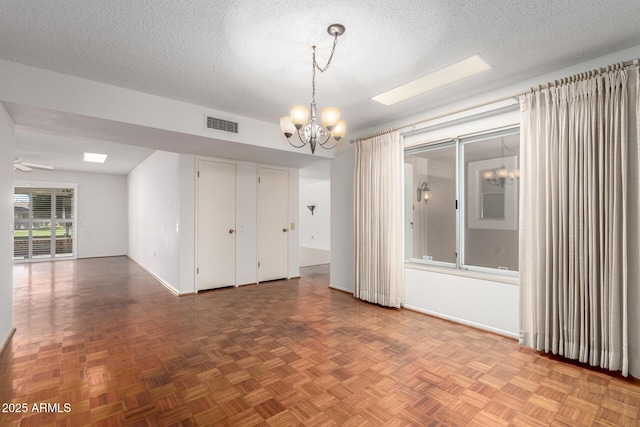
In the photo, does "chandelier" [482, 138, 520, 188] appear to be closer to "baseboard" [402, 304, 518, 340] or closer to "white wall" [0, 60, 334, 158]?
"baseboard" [402, 304, 518, 340]

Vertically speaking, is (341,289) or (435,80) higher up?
(435,80)

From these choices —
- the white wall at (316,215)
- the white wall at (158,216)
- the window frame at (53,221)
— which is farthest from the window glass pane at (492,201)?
the window frame at (53,221)

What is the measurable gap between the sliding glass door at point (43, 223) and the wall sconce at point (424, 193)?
10.2 metres

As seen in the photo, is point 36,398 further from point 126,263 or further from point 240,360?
point 126,263

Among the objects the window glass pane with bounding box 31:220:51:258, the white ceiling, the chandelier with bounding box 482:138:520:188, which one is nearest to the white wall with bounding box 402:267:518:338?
the chandelier with bounding box 482:138:520:188

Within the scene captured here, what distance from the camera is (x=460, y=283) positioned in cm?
363

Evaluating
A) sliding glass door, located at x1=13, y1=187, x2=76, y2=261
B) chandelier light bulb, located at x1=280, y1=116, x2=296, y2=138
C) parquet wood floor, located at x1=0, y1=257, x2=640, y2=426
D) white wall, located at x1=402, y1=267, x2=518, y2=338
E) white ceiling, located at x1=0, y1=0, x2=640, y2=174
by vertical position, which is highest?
white ceiling, located at x1=0, y1=0, x2=640, y2=174

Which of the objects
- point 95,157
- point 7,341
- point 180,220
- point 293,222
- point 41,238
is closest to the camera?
point 7,341

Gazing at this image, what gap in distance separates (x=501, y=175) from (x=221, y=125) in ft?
11.6

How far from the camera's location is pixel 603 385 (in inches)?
90.7

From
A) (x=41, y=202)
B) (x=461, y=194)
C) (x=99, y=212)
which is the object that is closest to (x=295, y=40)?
(x=461, y=194)

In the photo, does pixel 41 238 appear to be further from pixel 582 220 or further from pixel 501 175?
pixel 582 220

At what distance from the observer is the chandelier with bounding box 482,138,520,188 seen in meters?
3.35

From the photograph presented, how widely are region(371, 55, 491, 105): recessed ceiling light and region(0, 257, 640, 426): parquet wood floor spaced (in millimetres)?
2727
